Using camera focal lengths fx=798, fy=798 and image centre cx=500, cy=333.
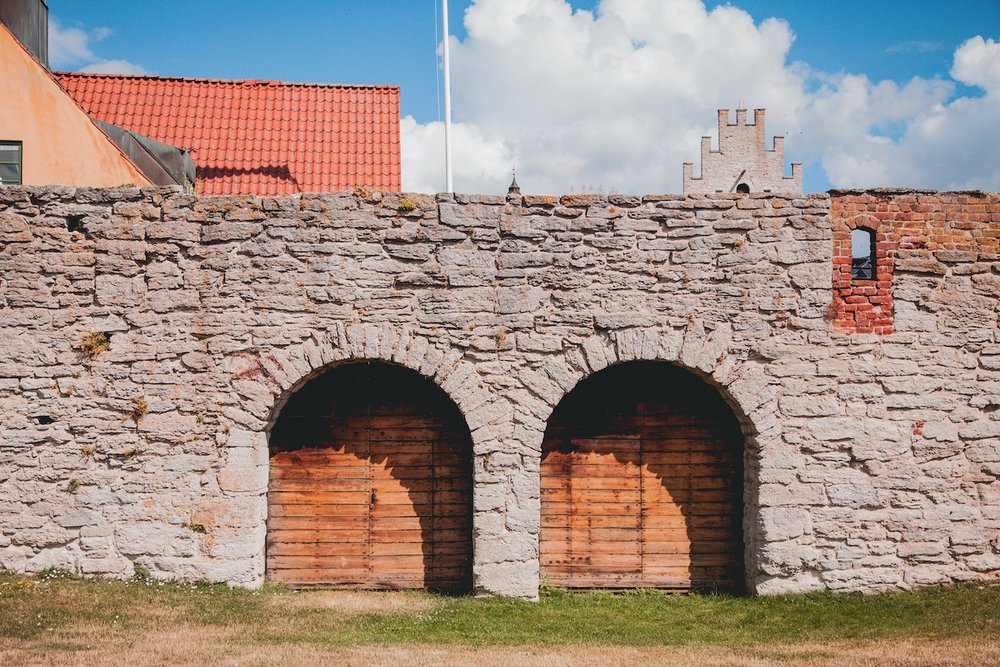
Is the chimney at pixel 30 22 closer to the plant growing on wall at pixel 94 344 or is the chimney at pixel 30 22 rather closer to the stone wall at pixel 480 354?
the stone wall at pixel 480 354

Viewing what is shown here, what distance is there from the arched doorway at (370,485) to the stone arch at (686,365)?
3.50 ft

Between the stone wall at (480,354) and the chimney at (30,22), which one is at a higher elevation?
the chimney at (30,22)

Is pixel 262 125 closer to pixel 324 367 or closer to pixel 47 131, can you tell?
pixel 47 131

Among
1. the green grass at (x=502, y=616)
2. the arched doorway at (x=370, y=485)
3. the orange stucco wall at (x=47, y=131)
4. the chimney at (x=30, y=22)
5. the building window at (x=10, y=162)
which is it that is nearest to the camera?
the green grass at (x=502, y=616)

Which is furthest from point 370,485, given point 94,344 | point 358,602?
point 94,344

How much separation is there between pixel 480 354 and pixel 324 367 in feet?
4.84

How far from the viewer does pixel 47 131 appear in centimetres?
980

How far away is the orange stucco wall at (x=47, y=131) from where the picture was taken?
9734 millimetres

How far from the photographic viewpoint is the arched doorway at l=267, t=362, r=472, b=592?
7906 millimetres

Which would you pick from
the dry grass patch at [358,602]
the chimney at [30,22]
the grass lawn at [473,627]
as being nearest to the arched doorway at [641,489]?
the grass lawn at [473,627]

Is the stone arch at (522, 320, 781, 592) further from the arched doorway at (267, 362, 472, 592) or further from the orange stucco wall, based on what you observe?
the orange stucco wall

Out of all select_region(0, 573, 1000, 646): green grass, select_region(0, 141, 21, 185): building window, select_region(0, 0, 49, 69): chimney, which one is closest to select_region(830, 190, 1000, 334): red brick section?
select_region(0, 573, 1000, 646): green grass

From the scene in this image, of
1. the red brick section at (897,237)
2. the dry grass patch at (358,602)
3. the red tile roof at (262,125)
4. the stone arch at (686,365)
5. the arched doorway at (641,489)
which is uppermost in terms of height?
the red tile roof at (262,125)

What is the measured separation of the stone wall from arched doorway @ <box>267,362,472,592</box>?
1.49ft
